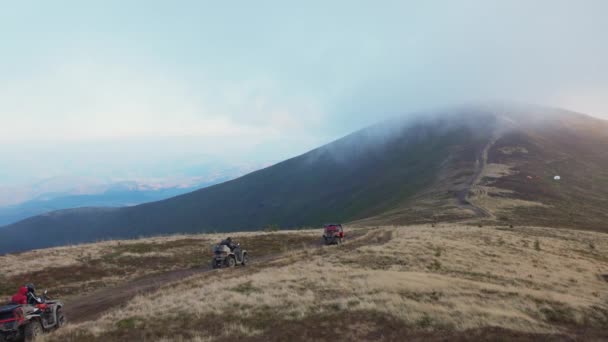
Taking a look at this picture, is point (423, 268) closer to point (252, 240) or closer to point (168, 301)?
point (168, 301)

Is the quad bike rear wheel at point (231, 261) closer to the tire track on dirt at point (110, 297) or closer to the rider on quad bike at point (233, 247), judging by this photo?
the rider on quad bike at point (233, 247)

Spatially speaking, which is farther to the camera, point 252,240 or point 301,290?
point 252,240

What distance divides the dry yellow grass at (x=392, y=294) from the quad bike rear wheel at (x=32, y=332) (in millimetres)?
1010

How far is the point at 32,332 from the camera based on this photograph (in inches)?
714

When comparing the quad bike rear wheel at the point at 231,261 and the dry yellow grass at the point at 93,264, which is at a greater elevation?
the dry yellow grass at the point at 93,264

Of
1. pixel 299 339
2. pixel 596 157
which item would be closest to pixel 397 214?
pixel 299 339

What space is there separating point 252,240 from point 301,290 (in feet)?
113

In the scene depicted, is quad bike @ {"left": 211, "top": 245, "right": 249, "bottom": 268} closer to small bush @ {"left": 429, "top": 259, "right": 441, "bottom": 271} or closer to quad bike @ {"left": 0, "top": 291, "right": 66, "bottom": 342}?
quad bike @ {"left": 0, "top": 291, "right": 66, "bottom": 342}

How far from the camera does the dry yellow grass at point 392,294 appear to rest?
17906 millimetres

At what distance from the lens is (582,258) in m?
43.3

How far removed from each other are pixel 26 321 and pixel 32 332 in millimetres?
569

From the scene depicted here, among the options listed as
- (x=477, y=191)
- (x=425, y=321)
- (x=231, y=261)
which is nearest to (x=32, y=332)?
(x=425, y=321)

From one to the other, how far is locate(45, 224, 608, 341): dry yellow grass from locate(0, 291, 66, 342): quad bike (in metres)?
1.23

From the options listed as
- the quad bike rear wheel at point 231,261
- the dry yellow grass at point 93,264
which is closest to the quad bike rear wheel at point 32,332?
the dry yellow grass at point 93,264
